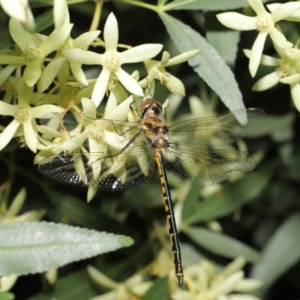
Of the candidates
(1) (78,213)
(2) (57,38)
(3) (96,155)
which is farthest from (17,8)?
(1) (78,213)

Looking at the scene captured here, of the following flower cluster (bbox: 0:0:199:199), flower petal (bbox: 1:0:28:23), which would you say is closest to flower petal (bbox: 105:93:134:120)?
flower cluster (bbox: 0:0:199:199)

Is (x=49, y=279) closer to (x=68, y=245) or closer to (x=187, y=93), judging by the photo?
(x=68, y=245)

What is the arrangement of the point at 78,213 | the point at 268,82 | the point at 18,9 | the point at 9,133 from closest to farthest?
the point at 18,9 < the point at 9,133 < the point at 268,82 < the point at 78,213

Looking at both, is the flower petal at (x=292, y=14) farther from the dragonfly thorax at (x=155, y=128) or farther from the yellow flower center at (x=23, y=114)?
the yellow flower center at (x=23, y=114)

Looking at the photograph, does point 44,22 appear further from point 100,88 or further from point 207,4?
point 207,4

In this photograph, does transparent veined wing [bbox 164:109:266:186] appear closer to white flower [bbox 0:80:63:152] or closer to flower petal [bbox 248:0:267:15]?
flower petal [bbox 248:0:267:15]

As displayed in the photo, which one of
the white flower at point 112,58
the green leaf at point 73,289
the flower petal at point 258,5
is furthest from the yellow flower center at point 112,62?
the green leaf at point 73,289

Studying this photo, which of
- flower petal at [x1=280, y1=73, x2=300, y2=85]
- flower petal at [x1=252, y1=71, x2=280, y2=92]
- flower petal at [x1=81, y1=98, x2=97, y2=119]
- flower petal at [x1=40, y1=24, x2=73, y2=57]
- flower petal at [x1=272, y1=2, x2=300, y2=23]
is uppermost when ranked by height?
flower petal at [x1=40, y1=24, x2=73, y2=57]
